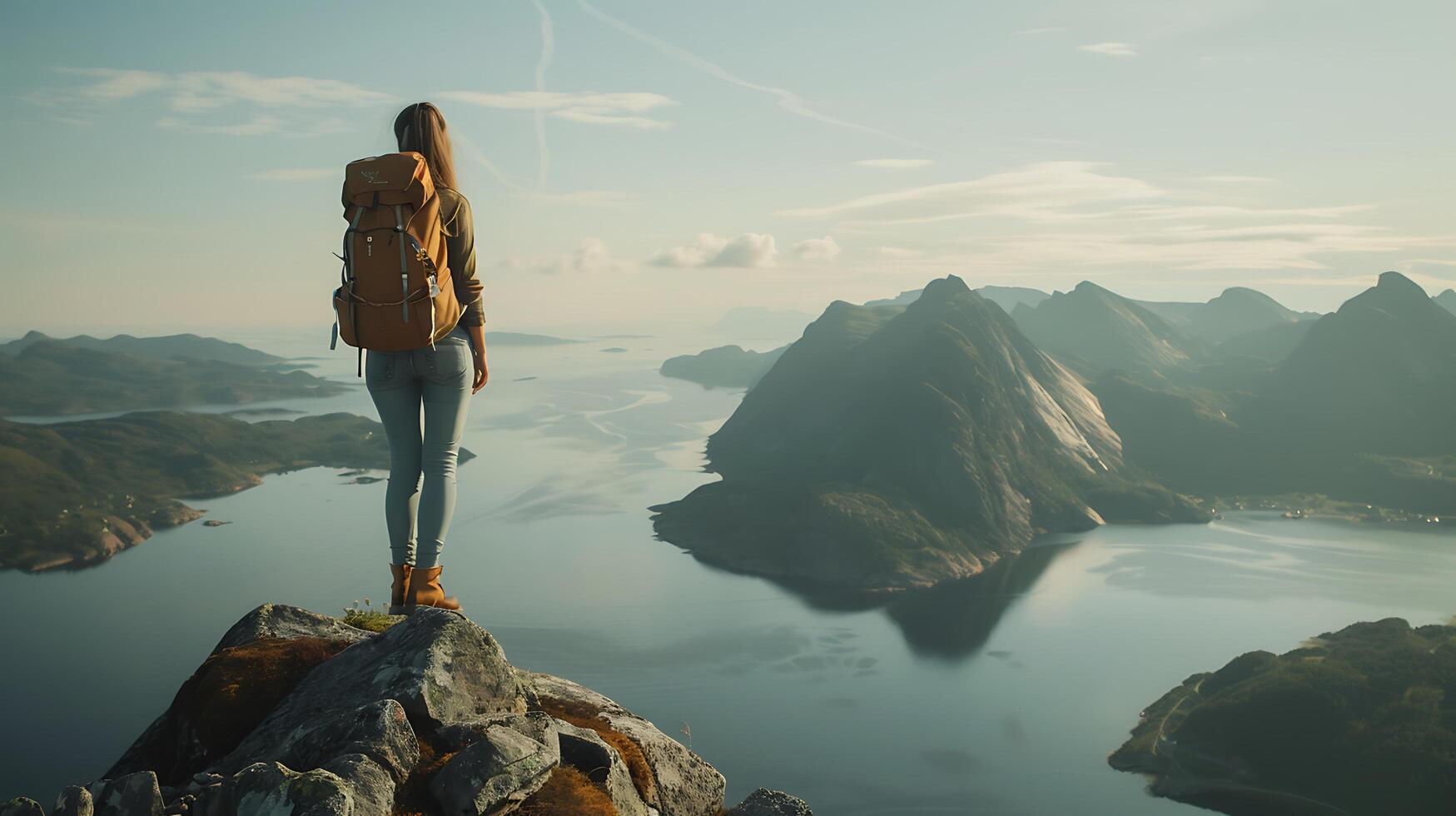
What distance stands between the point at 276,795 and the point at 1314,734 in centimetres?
16483

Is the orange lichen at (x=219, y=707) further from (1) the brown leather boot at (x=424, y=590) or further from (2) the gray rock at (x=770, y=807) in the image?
(2) the gray rock at (x=770, y=807)

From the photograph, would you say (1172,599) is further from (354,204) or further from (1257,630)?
(354,204)

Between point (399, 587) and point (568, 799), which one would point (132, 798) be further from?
point (399, 587)

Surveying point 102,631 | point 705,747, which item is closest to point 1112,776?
point 705,747

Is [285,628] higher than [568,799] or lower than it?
higher

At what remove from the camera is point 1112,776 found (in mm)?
129500

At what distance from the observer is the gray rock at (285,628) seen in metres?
9.91

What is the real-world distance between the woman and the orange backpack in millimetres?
395

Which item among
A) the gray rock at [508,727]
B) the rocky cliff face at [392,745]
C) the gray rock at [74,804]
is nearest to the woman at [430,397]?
the rocky cliff face at [392,745]

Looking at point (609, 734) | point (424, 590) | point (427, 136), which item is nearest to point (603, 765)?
point (609, 734)

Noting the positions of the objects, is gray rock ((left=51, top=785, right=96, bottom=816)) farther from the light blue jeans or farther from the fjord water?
the fjord water

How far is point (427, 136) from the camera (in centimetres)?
874

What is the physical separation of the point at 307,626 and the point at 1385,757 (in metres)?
161

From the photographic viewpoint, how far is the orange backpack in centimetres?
800
